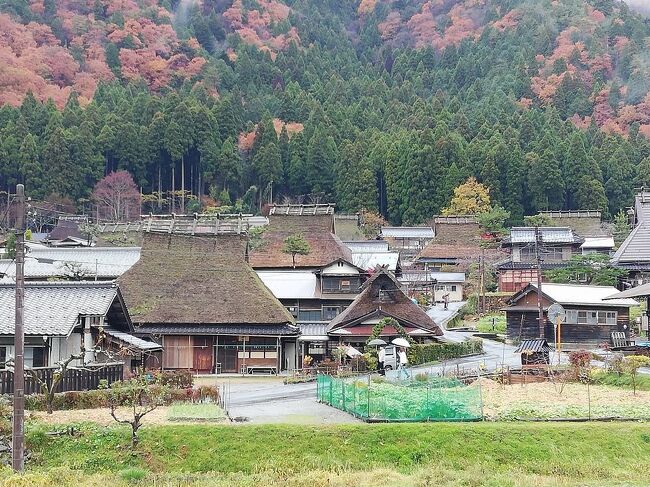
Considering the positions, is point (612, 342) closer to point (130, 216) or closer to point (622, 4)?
point (130, 216)

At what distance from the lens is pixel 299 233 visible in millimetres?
42188

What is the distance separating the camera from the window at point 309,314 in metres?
35.0

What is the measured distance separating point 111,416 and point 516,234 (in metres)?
36.2

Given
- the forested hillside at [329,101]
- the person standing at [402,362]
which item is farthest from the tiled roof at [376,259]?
the forested hillside at [329,101]

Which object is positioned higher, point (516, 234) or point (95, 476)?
point (516, 234)

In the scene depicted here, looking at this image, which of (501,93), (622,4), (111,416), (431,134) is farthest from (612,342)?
(622,4)

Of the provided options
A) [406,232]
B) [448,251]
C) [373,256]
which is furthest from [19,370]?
[406,232]

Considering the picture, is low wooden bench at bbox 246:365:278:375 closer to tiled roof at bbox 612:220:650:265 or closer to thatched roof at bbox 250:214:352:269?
tiled roof at bbox 612:220:650:265

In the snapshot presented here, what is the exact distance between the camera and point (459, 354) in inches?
1153

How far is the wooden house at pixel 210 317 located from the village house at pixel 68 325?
4230mm

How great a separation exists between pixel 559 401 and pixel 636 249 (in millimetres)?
14361

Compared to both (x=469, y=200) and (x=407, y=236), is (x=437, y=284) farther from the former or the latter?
(x=469, y=200)

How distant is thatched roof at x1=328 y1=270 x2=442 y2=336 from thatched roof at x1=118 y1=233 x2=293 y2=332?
2150 mm

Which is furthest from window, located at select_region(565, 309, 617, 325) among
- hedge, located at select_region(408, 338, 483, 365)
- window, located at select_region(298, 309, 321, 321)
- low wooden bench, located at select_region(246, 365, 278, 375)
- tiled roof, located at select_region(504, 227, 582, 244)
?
tiled roof, located at select_region(504, 227, 582, 244)
